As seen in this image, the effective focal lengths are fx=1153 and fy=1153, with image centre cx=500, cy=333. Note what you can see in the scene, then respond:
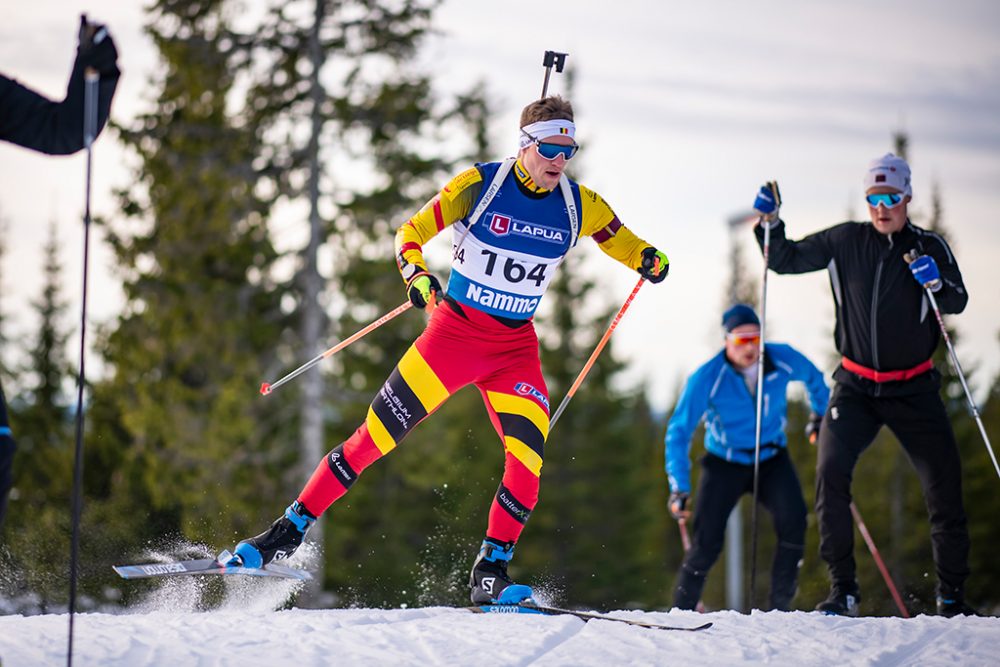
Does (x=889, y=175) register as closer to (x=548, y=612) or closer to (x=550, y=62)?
(x=550, y=62)

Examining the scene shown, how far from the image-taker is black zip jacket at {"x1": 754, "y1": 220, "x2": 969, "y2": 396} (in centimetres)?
605

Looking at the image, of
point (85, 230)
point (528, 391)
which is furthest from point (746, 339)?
point (85, 230)

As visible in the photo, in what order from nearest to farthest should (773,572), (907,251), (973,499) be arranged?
(907,251), (773,572), (973,499)

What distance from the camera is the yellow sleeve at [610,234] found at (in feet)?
18.9

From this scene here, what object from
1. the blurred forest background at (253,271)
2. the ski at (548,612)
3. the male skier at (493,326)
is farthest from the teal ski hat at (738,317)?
the blurred forest background at (253,271)

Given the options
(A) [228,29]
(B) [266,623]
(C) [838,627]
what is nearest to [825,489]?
(C) [838,627]

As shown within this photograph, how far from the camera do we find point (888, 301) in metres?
6.09

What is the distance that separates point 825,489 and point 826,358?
26.9 meters

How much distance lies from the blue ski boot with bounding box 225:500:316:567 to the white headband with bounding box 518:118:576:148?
209 cm

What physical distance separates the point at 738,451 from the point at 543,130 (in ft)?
9.40

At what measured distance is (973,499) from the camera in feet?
102

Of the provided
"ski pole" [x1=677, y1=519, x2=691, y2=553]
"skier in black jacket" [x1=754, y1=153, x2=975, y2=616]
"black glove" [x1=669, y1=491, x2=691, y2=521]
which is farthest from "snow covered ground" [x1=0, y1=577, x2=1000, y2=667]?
"ski pole" [x1=677, y1=519, x2=691, y2=553]

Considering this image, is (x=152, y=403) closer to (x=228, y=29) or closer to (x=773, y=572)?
(x=228, y=29)

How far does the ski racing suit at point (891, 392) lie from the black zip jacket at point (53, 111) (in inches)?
156
